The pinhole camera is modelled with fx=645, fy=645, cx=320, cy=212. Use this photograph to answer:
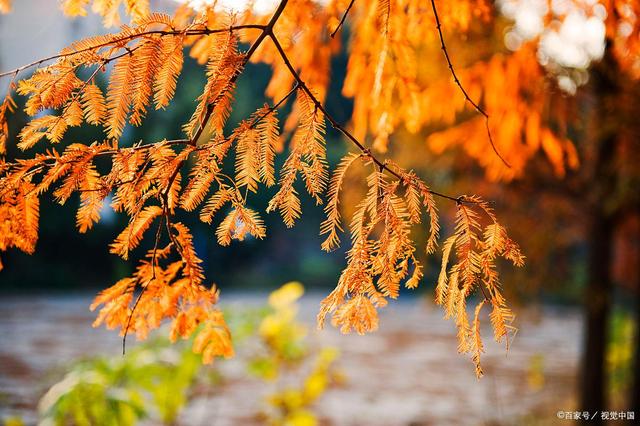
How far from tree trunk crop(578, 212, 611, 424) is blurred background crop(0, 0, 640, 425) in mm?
17

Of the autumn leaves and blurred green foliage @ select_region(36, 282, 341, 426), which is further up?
the autumn leaves

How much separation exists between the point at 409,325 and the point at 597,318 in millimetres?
8751

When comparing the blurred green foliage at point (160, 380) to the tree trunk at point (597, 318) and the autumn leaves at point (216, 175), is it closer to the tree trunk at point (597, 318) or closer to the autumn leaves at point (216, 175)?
the autumn leaves at point (216, 175)

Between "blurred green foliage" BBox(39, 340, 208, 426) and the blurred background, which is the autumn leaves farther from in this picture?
"blurred green foliage" BBox(39, 340, 208, 426)

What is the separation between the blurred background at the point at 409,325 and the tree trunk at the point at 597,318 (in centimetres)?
2

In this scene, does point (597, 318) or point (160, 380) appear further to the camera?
point (597, 318)

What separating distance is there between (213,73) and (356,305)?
56 cm

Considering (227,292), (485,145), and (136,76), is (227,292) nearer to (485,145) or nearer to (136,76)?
(485,145)

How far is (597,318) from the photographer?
19.4 ft

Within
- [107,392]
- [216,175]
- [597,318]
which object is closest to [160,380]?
[107,392]

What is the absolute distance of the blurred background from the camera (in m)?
4.66

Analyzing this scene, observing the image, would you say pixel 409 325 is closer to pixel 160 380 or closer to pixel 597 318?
pixel 597 318

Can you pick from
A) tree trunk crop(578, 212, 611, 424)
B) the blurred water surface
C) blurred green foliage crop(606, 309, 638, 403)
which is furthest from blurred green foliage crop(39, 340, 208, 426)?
blurred green foliage crop(606, 309, 638, 403)

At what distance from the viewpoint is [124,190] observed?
131 centimetres
